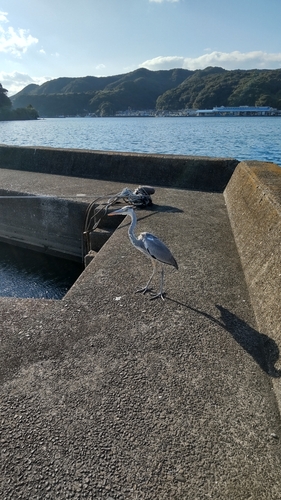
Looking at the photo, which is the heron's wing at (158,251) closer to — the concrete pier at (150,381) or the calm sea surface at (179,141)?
the concrete pier at (150,381)

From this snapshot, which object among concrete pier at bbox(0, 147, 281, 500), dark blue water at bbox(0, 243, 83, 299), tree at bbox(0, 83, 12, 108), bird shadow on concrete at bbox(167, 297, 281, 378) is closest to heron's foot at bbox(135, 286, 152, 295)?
concrete pier at bbox(0, 147, 281, 500)

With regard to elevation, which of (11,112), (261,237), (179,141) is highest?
(261,237)

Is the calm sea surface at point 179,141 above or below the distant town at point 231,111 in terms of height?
above

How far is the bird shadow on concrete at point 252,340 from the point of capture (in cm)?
321

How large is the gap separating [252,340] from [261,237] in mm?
1890

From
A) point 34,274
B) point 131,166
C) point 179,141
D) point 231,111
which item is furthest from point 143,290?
point 231,111

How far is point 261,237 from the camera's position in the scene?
4863 millimetres

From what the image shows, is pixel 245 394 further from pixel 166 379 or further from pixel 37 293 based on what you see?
pixel 37 293

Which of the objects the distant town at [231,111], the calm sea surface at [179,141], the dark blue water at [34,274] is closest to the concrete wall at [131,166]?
the dark blue water at [34,274]

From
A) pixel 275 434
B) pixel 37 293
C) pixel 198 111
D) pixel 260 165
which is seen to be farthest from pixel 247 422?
pixel 198 111

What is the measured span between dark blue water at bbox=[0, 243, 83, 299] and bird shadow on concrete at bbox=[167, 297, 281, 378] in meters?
5.26

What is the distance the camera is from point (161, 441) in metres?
2.48

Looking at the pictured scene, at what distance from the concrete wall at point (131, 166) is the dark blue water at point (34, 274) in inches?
156

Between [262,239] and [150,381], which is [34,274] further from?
[150,381]
